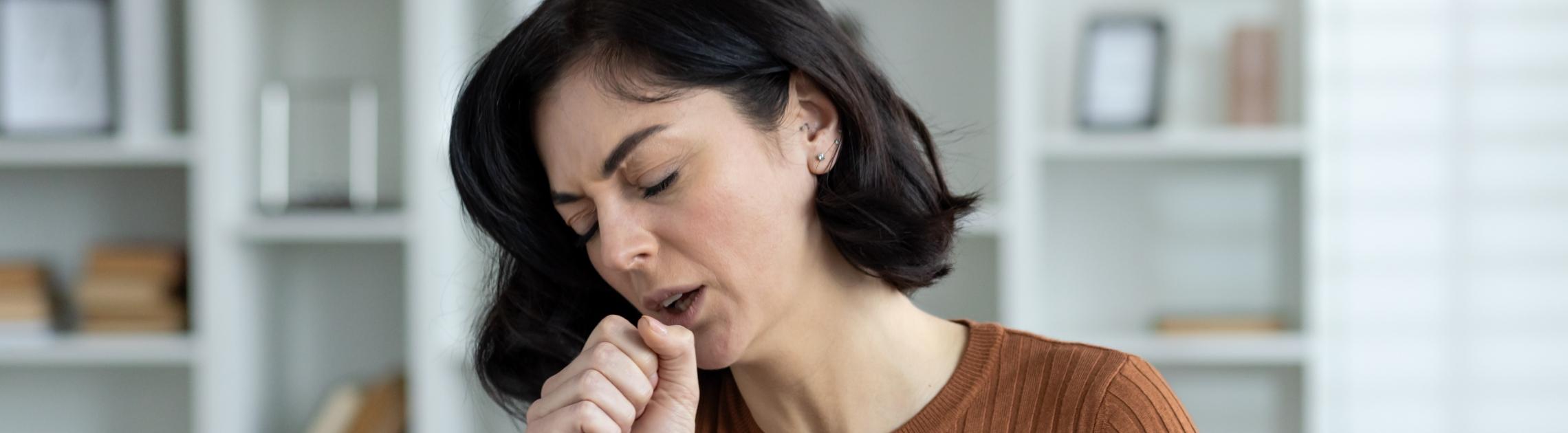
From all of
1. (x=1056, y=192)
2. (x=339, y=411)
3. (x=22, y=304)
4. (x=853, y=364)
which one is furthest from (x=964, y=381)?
(x=22, y=304)

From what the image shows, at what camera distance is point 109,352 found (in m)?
2.43

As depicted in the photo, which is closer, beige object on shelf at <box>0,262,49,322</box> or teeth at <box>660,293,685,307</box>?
teeth at <box>660,293,685,307</box>

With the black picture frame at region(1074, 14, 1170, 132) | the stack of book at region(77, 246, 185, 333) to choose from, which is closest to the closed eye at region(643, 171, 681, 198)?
the black picture frame at region(1074, 14, 1170, 132)

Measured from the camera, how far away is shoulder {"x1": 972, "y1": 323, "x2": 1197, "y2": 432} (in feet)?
3.97

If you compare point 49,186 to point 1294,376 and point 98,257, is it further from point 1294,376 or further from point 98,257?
point 1294,376

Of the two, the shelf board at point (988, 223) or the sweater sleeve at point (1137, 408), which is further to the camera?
the shelf board at point (988, 223)

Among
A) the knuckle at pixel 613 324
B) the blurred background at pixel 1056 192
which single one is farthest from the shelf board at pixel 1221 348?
the knuckle at pixel 613 324

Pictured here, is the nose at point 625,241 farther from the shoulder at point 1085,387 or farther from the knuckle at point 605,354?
the shoulder at point 1085,387

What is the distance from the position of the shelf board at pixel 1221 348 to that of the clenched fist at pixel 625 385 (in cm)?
134

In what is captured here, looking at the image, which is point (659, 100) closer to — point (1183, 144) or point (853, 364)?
point (853, 364)

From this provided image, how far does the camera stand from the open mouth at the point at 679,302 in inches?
46.4

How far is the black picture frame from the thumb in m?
1.48

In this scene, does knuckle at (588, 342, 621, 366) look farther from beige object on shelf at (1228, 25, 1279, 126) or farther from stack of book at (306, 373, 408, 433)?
beige object on shelf at (1228, 25, 1279, 126)

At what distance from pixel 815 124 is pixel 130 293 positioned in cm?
189
